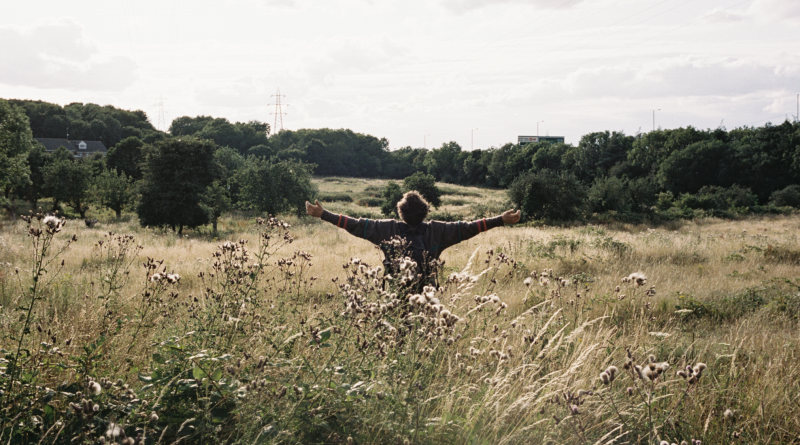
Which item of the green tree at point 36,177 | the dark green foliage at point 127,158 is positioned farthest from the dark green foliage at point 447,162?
the green tree at point 36,177

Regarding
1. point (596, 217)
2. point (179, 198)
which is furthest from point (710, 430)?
point (596, 217)

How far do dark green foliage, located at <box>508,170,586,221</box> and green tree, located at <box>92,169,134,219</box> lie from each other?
33631 mm

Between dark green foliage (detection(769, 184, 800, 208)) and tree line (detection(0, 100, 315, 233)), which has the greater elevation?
tree line (detection(0, 100, 315, 233))

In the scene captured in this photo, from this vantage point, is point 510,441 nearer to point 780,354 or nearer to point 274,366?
point 274,366

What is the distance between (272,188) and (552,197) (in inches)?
900

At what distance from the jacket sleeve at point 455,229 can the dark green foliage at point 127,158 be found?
58.1 metres

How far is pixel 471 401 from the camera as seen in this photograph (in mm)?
3209

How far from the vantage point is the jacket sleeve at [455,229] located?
5.83 meters

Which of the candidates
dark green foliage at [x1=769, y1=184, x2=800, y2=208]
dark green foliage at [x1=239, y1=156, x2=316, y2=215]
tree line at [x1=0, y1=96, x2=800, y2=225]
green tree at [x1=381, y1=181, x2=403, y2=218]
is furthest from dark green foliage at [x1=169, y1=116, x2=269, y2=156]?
dark green foliage at [x1=769, y1=184, x2=800, y2=208]

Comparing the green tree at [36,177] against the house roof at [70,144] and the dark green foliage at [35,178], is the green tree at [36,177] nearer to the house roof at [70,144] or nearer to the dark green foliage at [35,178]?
the dark green foliage at [35,178]

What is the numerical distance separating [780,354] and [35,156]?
5767 cm

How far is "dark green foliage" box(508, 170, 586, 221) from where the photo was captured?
1478 inches

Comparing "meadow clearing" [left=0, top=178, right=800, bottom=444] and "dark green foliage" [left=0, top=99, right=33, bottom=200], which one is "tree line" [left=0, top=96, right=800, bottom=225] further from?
"meadow clearing" [left=0, top=178, right=800, bottom=444]

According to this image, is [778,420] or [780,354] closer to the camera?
[778,420]
